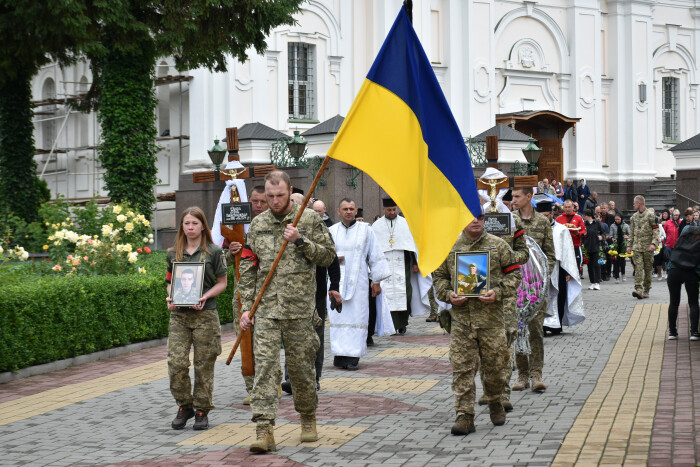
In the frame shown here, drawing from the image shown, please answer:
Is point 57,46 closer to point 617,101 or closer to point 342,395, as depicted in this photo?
point 342,395

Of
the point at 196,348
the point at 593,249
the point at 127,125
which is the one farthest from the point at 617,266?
the point at 196,348

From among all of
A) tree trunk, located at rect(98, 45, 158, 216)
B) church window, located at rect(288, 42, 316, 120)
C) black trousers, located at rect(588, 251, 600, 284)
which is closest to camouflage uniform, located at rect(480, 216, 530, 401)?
tree trunk, located at rect(98, 45, 158, 216)

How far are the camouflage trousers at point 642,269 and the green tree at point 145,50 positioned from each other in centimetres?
851

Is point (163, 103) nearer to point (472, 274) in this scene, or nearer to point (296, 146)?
point (296, 146)

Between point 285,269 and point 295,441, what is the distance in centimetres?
134

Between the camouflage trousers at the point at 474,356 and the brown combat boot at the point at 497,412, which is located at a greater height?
the camouflage trousers at the point at 474,356

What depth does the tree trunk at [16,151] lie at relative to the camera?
2417 centimetres

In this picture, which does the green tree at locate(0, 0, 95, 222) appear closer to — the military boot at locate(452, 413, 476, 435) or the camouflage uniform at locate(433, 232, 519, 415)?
the camouflage uniform at locate(433, 232, 519, 415)

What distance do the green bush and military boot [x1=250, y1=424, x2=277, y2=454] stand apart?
4.56m

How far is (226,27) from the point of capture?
2052 centimetres

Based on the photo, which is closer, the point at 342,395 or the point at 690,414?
the point at 690,414

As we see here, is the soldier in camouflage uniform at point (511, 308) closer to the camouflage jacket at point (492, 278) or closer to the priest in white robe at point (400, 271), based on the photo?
the camouflage jacket at point (492, 278)

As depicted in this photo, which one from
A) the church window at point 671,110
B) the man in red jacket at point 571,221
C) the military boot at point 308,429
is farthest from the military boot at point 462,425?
the church window at point 671,110

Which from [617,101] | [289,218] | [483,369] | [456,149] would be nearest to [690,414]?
[483,369]
